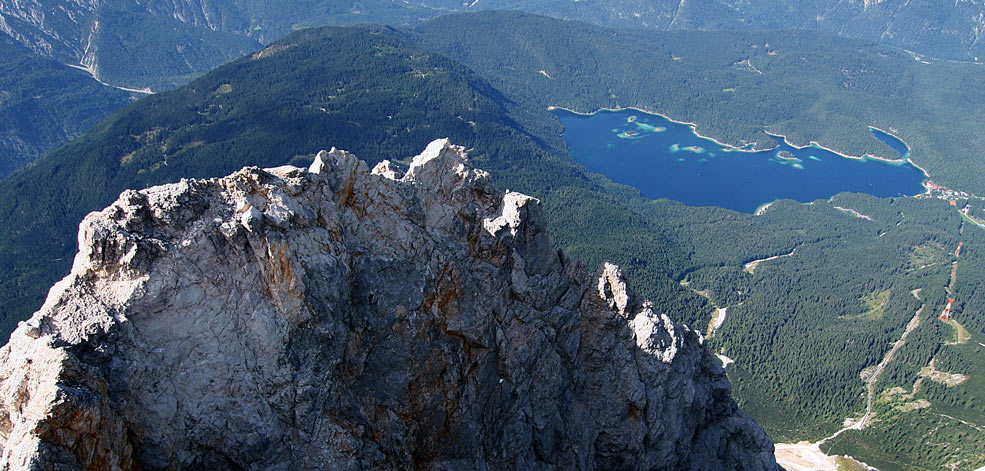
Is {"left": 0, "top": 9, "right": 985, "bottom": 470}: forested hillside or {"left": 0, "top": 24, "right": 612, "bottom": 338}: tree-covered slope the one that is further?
{"left": 0, "top": 24, "right": 612, "bottom": 338}: tree-covered slope

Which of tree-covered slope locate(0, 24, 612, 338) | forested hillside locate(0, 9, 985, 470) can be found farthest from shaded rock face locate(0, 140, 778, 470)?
tree-covered slope locate(0, 24, 612, 338)

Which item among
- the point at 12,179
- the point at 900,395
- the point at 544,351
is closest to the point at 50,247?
the point at 12,179

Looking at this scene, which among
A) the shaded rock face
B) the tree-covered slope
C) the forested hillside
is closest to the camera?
the shaded rock face

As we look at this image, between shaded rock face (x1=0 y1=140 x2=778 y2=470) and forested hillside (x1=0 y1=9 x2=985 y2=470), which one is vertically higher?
shaded rock face (x1=0 y1=140 x2=778 y2=470)

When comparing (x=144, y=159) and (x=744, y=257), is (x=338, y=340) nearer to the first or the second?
(x=744, y=257)

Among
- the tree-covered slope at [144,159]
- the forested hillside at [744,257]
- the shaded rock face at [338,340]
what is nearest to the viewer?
the shaded rock face at [338,340]

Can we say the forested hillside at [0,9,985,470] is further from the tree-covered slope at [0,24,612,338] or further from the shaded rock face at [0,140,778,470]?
the shaded rock face at [0,140,778,470]

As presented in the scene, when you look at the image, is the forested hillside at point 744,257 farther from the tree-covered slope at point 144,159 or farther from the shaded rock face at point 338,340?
the shaded rock face at point 338,340

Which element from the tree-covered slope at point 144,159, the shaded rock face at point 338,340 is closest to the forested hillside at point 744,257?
the tree-covered slope at point 144,159

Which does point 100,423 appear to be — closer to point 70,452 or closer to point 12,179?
point 70,452
